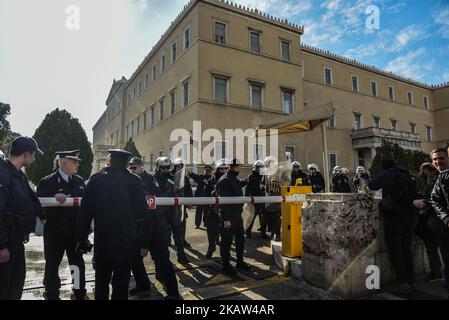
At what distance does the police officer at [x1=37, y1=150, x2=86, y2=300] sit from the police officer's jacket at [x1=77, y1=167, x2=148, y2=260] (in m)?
0.70

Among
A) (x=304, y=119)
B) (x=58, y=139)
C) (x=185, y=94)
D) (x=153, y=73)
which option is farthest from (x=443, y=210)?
(x=153, y=73)

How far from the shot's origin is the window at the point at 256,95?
23734mm

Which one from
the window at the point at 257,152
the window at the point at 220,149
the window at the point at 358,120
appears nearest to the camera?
the window at the point at 220,149

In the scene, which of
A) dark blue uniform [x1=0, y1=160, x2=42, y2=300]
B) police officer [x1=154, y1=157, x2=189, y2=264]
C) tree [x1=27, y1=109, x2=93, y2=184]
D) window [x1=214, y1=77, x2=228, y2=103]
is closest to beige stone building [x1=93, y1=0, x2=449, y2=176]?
window [x1=214, y1=77, x2=228, y2=103]

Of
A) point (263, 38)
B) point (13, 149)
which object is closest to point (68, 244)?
point (13, 149)

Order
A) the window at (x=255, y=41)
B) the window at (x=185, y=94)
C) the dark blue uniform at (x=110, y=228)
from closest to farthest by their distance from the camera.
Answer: the dark blue uniform at (x=110, y=228), the window at (x=185, y=94), the window at (x=255, y=41)

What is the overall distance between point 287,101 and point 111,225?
24.1 metres

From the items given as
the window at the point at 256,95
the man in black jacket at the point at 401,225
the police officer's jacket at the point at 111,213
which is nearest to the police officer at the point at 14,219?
the police officer's jacket at the point at 111,213

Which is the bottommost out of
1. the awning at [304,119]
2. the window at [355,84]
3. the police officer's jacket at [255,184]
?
the police officer's jacket at [255,184]

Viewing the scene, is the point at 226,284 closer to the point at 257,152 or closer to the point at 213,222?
the point at 213,222

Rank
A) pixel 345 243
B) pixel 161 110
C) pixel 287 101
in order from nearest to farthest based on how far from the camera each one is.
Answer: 1. pixel 345 243
2. pixel 287 101
3. pixel 161 110

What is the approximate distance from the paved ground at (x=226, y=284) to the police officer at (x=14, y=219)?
132cm

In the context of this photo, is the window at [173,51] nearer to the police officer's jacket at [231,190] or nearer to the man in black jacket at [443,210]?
the police officer's jacket at [231,190]

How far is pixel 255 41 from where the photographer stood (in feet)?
80.0
